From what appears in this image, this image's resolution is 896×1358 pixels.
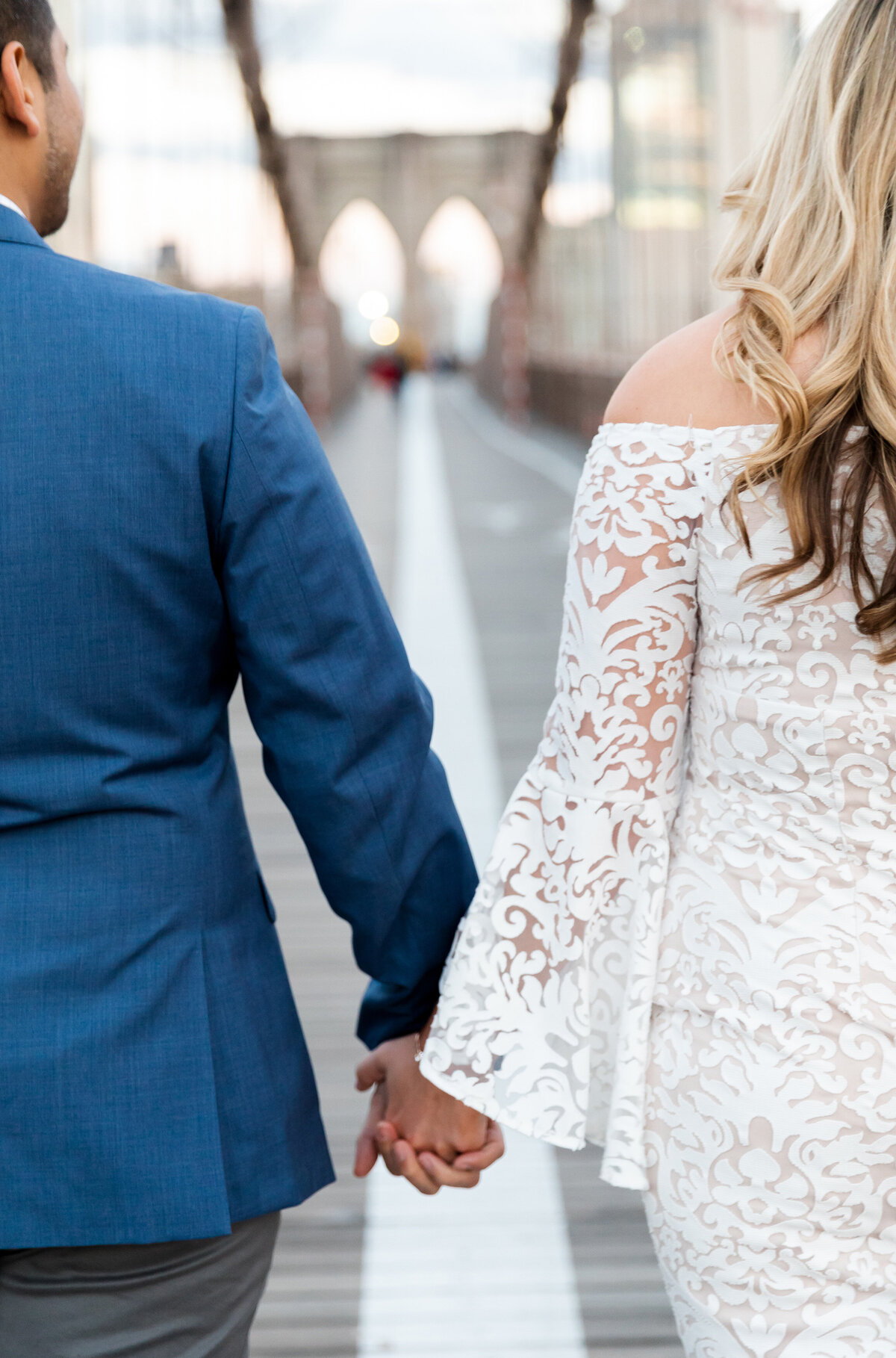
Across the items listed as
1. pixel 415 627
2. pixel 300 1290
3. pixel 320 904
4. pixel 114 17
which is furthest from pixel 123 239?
pixel 300 1290

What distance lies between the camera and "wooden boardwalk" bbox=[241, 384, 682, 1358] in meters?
1.99

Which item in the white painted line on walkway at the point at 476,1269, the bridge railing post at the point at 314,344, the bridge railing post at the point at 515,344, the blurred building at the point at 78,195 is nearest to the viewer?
the white painted line on walkway at the point at 476,1269

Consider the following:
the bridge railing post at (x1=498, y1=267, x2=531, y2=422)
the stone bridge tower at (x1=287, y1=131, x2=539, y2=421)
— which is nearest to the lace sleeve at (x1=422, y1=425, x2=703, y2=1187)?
the bridge railing post at (x1=498, y1=267, x2=531, y2=422)

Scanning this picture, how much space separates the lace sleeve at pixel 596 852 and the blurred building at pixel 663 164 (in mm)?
8201

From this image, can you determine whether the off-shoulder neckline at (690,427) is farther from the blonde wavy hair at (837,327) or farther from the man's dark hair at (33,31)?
the man's dark hair at (33,31)

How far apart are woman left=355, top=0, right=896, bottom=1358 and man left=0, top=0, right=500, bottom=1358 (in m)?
0.22

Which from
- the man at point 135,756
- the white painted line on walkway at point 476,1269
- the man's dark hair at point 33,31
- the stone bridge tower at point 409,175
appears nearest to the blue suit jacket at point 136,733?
the man at point 135,756

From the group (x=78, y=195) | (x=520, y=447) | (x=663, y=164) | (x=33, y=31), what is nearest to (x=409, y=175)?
(x=520, y=447)

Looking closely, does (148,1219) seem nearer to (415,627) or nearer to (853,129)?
(853,129)

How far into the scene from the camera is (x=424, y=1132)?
4.33 feet

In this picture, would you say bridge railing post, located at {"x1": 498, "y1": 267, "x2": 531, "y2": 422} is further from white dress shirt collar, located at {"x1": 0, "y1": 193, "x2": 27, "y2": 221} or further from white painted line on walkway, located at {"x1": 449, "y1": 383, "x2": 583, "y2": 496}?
white dress shirt collar, located at {"x1": 0, "y1": 193, "x2": 27, "y2": 221}

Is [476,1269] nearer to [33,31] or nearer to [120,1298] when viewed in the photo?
Result: [120,1298]

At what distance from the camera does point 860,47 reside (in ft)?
3.26

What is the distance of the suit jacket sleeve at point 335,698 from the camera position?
3.57 feet
